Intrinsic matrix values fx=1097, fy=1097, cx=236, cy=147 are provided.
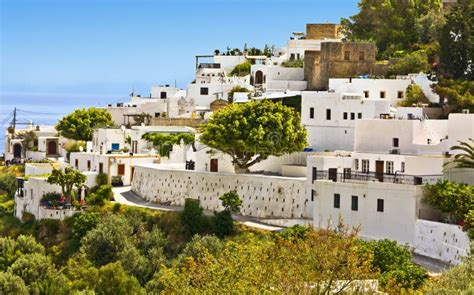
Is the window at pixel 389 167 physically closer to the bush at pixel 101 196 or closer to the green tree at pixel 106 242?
the green tree at pixel 106 242

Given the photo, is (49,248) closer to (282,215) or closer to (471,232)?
(282,215)

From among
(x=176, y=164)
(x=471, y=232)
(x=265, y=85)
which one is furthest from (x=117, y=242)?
(x=265, y=85)

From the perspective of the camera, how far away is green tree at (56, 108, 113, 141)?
7929 centimetres

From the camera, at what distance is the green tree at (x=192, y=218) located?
5103cm

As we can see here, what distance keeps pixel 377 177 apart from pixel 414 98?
14.9m

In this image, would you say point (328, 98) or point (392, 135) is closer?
point (392, 135)

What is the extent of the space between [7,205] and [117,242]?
1838cm

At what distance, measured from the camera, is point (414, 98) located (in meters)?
59.2

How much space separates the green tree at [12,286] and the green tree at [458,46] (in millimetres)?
25386

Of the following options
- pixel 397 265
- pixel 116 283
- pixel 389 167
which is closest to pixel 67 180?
pixel 116 283

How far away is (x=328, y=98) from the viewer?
57.3 meters

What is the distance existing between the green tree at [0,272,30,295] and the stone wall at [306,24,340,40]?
41.1 meters

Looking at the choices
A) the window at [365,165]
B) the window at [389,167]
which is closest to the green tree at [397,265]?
the window at [389,167]

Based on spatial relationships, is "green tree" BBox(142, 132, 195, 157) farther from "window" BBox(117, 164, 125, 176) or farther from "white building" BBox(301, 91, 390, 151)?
"white building" BBox(301, 91, 390, 151)
